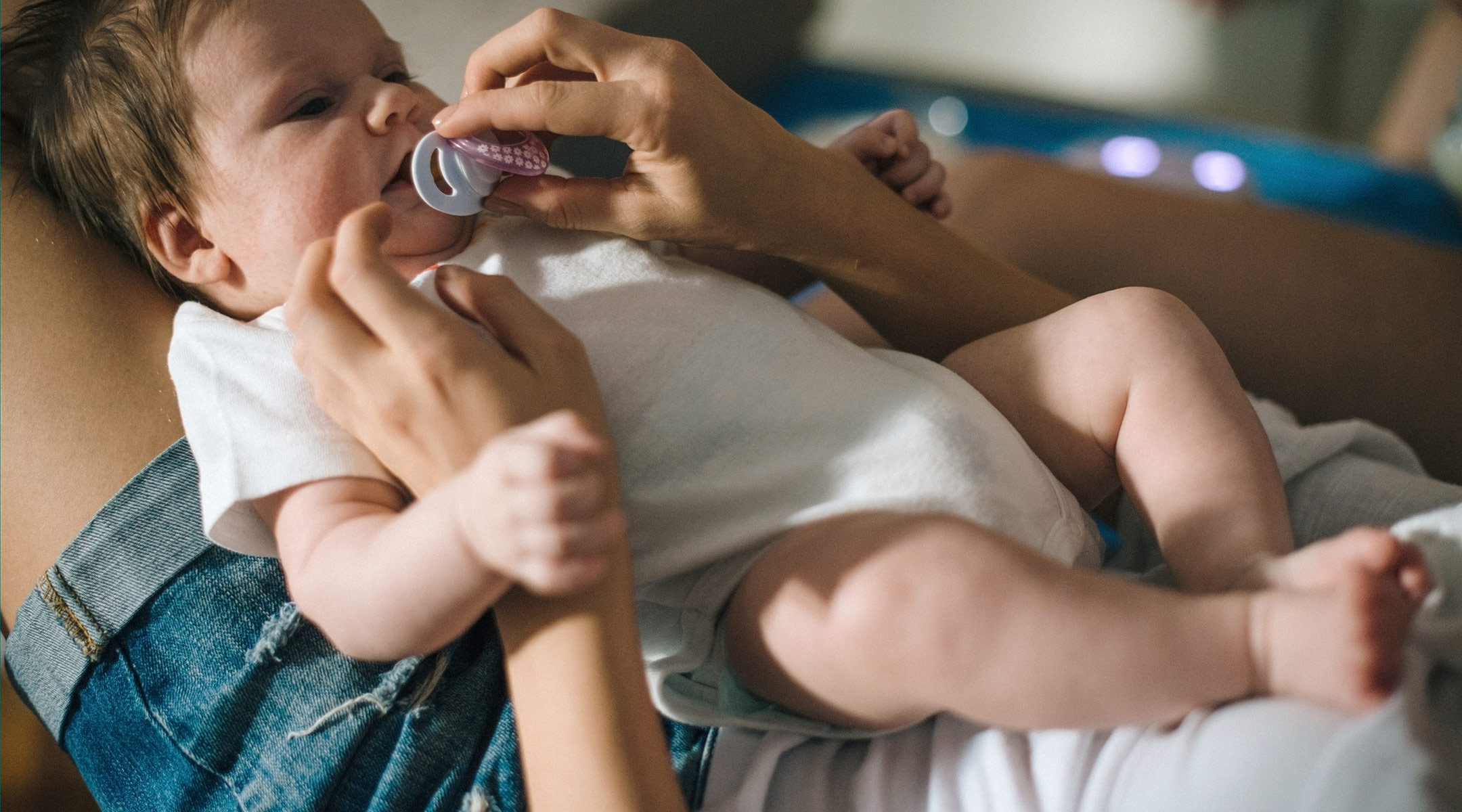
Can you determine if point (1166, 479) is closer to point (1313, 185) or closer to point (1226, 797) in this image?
point (1226, 797)

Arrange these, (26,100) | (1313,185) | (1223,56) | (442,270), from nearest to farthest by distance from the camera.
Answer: (442,270) < (26,100) < (1313,185) < (1223,56)

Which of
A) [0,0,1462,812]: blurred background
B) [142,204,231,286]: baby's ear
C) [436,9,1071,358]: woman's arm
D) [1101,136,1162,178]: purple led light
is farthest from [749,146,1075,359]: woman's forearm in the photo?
[1101,136,1162,178]: purple led light

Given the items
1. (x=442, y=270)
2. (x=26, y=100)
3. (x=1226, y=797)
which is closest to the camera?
(x=1226, y=797)

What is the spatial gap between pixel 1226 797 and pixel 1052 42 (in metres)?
2.03

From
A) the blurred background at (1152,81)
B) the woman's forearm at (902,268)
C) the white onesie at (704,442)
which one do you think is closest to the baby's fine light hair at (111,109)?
the white onesie at (704,442)

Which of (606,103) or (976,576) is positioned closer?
(976,576)

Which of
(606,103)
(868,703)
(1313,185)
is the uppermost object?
(606,103)

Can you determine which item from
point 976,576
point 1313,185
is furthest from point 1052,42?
point 976,576

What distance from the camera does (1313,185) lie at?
178 cm

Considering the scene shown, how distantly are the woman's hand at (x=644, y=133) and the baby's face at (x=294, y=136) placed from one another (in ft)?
0.24

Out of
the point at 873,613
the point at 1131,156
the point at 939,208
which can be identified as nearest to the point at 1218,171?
the point at 1131,156

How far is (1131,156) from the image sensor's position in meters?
1.80

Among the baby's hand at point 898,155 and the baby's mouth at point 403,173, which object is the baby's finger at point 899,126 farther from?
the baby's mouth at point 403,173

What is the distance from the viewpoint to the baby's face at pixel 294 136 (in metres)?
0.73
